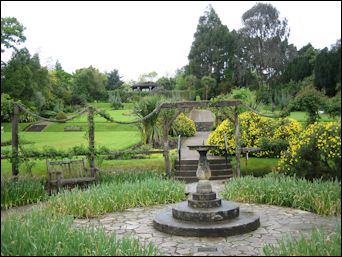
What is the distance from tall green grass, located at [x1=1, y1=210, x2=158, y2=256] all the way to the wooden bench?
545 cm

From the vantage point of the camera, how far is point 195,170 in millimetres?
13828

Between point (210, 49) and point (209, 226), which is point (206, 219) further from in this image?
point (210, 49)

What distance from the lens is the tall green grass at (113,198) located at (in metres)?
8.11

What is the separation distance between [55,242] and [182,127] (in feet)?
55.4

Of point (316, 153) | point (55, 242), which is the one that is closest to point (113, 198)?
point (55, 242)

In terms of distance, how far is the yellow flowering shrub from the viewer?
14.8 meters

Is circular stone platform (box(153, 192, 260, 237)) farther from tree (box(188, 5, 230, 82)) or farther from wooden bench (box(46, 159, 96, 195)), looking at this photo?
tree (box(188, 5, 230, 82))

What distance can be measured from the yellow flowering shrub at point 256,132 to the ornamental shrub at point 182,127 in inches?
215

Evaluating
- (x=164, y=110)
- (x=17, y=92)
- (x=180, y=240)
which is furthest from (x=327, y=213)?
(x=17, y=92)

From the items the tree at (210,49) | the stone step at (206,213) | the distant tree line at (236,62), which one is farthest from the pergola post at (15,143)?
the tree at (210,49)

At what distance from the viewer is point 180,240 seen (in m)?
6.63

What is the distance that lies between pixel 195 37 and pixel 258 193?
147ft

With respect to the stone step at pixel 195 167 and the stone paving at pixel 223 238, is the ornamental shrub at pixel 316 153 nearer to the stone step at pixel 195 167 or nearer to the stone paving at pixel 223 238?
the stone paving at pixel 223 238

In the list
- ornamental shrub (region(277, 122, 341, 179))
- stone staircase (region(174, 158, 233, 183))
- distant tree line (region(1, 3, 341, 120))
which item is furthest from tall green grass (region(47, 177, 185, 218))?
distant tree line (region(1, 3, 341, 120))
